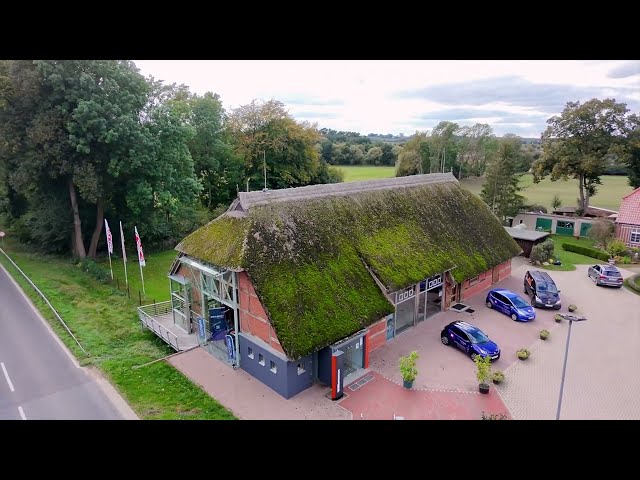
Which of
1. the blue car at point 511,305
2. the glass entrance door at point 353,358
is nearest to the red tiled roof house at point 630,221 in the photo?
the blue car at point 511,305

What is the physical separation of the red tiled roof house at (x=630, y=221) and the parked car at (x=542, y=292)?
15104 mm

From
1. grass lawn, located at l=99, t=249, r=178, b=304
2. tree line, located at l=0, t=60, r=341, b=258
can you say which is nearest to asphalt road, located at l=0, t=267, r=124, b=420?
grass lawn, located at l=99, t=249, r=178, b=304

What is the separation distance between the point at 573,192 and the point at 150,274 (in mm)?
42337

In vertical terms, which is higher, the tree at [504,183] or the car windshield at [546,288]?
the tree at [504,183]

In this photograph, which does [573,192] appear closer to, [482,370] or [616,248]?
[616,248]

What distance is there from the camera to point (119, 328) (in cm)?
2011

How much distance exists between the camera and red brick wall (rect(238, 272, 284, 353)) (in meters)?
15.1

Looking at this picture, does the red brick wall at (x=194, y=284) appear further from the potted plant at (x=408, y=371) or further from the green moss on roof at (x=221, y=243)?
the potted plant at (x=408, y=371)

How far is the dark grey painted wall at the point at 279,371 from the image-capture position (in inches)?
578

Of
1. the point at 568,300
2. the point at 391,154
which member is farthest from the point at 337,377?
the point at 391,154

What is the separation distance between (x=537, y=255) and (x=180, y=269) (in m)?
23.5

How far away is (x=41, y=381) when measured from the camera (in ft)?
50.9

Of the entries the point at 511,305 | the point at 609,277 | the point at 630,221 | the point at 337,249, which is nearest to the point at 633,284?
the point at 609,277

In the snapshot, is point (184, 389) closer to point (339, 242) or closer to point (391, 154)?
point (339, 242)
